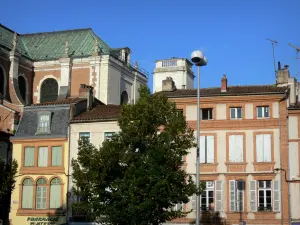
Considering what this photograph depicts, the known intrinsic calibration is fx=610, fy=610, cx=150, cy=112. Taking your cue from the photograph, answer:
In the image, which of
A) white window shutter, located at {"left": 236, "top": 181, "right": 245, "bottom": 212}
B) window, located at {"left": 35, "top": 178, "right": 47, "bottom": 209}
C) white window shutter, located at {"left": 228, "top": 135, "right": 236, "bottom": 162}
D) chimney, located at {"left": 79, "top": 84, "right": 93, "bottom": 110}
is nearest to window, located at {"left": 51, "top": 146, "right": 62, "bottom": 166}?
window, located at {"left": 35, "top": 178, "right": 47, "bottom": 209}

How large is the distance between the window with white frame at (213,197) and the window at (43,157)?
35.6 feet

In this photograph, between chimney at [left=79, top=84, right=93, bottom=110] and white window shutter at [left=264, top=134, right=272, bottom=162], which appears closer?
white window shutter at [left=264, top=134, right=272, bottom=162]

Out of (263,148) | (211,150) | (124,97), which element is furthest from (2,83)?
(263,148)

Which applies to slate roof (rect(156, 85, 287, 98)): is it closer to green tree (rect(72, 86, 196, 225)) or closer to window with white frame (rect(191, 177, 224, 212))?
window with white frame (rect(191, 177, 224, 212))

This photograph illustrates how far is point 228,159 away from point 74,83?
1076 inches

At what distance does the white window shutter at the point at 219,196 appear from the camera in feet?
120

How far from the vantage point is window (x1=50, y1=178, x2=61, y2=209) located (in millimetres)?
40562

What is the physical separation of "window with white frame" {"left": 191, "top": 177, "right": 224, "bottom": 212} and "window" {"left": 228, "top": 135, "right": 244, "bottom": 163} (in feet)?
5.55

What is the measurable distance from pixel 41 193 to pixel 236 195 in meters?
13.4

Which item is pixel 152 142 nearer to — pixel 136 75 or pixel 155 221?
pixel 155 221

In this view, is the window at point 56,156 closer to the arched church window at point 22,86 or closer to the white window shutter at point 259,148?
the white window shutter at point 259,148

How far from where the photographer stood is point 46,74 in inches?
2451

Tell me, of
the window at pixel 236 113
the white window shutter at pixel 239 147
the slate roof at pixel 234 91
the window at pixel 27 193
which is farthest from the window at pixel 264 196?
the window at pixel 27 193

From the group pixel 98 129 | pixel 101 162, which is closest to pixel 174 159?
pixel 101 162
